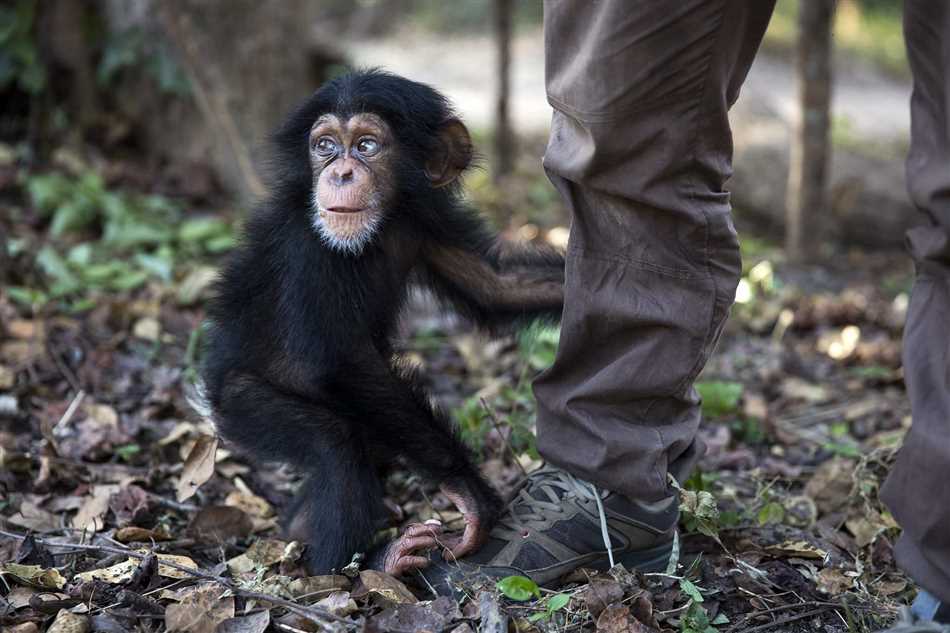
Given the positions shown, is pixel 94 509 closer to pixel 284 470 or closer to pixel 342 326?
pixel 284 470

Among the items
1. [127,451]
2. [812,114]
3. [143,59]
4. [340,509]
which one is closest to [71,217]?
[143,59]

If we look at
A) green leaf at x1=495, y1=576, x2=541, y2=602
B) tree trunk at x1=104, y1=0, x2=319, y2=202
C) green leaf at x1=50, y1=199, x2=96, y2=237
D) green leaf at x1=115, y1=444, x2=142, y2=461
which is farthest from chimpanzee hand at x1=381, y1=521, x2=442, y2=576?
tree trunk at x1=104, y1=0, x2=319, y2=202

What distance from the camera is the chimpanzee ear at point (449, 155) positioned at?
325 cm

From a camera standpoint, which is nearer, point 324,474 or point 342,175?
point 324,474

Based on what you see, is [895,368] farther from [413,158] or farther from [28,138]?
[28,138]

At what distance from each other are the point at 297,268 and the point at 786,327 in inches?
123

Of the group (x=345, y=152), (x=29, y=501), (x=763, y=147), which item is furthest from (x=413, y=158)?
(x=763, y=147)

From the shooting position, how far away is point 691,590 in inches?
101

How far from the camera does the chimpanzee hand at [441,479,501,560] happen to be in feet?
9.17

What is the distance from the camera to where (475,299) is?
11.0 feet

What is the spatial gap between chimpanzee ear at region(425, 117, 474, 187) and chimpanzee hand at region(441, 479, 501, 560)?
0.96 metres

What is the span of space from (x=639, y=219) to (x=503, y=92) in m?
5.44

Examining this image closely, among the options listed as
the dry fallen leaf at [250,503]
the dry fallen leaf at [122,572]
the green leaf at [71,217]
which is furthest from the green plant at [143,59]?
the dry fallen leaf at [122,572]

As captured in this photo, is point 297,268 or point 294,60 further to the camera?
Answer: point 294,60
